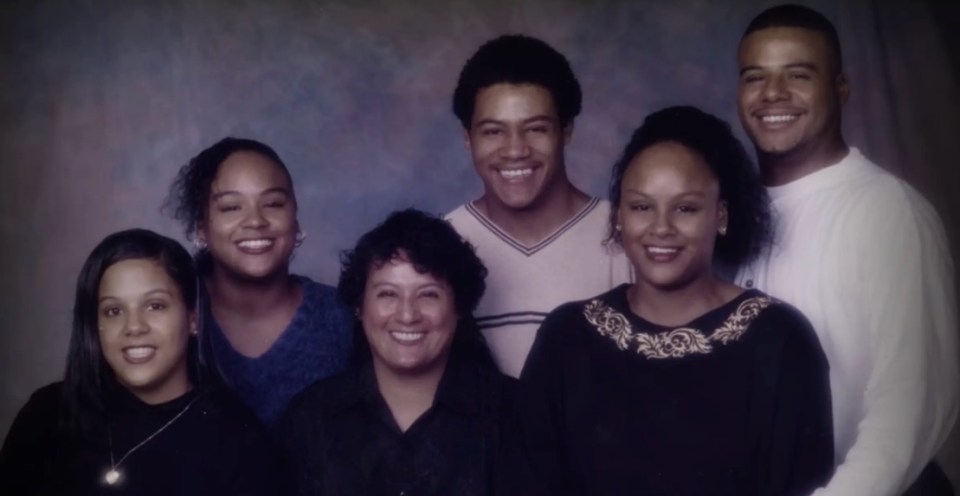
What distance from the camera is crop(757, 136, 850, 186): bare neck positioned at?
2.56 metres

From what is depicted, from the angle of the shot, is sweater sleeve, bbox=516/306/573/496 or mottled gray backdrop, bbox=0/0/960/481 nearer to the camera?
sweater sleeve, bbox=516/306/573/496

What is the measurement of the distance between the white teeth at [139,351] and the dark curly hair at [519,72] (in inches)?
35.1

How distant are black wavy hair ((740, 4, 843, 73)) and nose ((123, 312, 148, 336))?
1.46 m

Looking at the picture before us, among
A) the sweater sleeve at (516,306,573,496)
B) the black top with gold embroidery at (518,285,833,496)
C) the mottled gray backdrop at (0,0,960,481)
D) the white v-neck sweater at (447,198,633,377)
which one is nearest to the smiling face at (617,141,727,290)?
the black top with gold embroidery at (518,285,833,496)

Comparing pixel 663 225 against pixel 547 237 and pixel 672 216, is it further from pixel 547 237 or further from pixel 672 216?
pixel 547 237

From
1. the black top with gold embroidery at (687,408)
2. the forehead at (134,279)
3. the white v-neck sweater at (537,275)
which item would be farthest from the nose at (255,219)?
the black top with gold embroidery at (687,408)

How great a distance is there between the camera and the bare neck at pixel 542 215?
2.73 metres

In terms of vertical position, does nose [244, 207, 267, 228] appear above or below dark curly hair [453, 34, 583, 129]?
below

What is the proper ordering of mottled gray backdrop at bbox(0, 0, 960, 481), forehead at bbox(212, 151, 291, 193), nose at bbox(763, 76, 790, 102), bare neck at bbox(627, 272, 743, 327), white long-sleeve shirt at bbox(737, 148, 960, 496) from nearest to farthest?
bare neck at bbox(627, 272, 743, 327), white long-sleeve shirt at bbox(737, 148, 960, 496), nose at bbox(763, 76, 790, 102), forehead at bbox(212, 151, 291, 193), mottled gray backdrop at bbox(0, 0, 960, 481)

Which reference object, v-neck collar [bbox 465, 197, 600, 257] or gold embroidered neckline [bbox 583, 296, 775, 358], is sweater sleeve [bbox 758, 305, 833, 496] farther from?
v-neck collar [bbox 465, 197, 600, 257]

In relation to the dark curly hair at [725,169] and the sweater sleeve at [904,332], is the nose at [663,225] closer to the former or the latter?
the dark curly hair at [725,169]

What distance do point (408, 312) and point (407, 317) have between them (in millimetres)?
12

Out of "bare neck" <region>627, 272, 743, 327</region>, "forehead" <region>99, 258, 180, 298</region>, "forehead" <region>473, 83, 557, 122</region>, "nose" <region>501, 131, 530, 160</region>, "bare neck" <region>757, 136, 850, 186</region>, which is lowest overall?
"bare neck" <region>627, 272, 743, 327</region>

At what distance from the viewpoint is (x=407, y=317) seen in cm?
Result: 241
